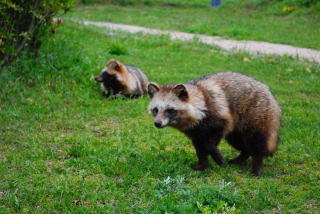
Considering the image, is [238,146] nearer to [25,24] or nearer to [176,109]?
[176,109]

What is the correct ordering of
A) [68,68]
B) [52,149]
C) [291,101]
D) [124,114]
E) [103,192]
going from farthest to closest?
[68,68], [291,101], [124,114], [52,149], [103,192]

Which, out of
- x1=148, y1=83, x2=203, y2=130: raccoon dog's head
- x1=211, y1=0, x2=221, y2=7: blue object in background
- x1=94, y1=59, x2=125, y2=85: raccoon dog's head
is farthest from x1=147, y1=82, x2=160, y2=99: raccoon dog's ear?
x1=211, y1=0, x2=221, y2=7: blue object in background

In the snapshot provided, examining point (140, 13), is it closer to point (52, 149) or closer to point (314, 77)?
point (314, 77)

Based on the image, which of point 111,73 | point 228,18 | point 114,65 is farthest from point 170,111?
point 228,18

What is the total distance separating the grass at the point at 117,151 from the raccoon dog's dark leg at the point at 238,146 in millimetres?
100

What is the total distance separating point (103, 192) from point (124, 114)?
2853 millimetres

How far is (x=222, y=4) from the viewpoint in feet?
68.0

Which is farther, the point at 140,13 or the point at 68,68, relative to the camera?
the point at 140,13

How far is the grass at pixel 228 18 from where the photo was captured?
13960 mm

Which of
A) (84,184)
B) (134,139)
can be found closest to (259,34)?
(134,139)

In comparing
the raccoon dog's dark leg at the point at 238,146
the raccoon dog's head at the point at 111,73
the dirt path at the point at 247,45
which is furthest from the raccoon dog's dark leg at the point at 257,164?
the dirt path at the point at 247,45

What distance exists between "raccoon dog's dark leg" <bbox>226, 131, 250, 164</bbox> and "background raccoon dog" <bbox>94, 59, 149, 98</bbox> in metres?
3.28

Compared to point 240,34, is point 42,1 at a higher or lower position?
higher

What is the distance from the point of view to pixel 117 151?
19.3 ft
